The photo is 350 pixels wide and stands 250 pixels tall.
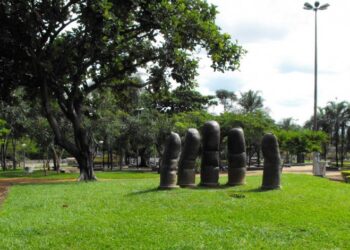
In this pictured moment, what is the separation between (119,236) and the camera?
26.7 feet

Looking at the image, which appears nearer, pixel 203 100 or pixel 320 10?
pixel 320 10

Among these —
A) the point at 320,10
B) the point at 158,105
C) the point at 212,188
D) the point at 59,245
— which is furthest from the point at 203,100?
the point at 59,245

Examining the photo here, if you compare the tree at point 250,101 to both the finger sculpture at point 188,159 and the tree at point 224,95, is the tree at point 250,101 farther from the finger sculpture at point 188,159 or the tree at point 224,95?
the finger sculpture at point 188,159

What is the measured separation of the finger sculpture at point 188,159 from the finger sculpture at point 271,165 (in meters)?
2.04

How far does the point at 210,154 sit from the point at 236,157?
2.75ft

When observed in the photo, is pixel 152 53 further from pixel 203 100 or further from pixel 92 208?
pixel 203 100

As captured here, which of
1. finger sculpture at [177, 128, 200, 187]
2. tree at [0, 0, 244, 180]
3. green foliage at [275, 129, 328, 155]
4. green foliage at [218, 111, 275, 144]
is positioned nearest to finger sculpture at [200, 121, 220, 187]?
finger sculpture at [177, 128, 200, 187]

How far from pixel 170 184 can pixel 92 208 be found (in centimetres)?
343

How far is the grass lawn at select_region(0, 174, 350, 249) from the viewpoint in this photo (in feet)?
25.6

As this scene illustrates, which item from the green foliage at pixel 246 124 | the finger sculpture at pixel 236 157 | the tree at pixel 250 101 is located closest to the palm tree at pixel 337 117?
the tree at pixel 250 101

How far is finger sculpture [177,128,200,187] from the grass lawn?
1120mm

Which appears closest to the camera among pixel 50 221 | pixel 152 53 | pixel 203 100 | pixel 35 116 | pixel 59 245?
pixel 59 245

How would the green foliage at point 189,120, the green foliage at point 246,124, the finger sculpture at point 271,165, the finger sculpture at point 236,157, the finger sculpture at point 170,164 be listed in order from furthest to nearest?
the green foliage at point 246,124 → the green foliage at point 189,120 → the finger sculpture at point 236,157 → the finger sculpture at point 170,164 → the finger sculpture at point 271,165

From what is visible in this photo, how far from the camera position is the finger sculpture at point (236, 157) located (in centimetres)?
1484
